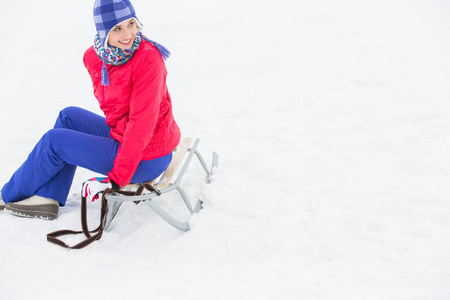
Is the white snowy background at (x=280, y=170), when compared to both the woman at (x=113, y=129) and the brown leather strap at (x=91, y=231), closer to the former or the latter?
the brown leather strap at (x=91, y=231)

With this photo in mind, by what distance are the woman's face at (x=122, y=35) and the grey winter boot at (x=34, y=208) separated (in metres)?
1.30

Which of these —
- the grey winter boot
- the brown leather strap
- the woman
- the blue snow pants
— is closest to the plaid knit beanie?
the woman

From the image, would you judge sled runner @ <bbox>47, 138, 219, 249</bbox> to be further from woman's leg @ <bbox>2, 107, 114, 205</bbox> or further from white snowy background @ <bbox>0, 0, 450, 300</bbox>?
woman's leg @ <bbox>2, 107, 114, 205</bbox>

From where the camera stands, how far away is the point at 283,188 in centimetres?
279

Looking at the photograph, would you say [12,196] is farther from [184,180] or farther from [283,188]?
[283,188]

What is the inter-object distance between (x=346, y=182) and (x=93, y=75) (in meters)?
2.01

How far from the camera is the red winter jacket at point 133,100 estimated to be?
2.26 m

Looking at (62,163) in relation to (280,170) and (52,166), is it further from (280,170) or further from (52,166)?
(280,170)

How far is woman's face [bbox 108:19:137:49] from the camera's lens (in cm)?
215

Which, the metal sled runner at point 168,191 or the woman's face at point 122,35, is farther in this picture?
the metal sled runner at point 168,191

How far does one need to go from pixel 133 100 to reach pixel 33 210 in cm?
117

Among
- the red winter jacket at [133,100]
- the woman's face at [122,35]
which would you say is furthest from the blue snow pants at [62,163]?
the woman's face at [122,35]

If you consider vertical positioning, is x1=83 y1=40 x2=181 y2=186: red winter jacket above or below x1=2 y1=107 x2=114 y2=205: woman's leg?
above

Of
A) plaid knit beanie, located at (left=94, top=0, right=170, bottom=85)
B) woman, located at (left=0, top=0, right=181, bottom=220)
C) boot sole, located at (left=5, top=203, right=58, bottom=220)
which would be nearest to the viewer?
plaid knit beanie, located at (left=94, top=0, right=170, bottom=85)
